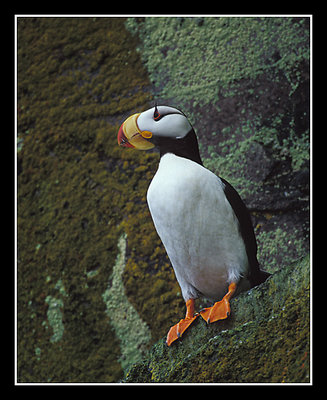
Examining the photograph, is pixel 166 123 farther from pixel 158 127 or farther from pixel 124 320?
pixel 124 320

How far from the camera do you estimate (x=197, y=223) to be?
1.10 metres

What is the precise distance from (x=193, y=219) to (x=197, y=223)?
0.04 ft

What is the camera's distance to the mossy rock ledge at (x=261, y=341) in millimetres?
947

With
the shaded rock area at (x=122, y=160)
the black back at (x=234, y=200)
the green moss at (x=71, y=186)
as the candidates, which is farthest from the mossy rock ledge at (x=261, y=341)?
the green moss at (x=71, y=186)

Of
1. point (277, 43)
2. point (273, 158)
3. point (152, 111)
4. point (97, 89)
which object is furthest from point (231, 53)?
point (152, 111)

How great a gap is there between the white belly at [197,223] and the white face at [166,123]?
0.06m

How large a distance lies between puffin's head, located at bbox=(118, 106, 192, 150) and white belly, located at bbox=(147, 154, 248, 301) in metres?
0.05

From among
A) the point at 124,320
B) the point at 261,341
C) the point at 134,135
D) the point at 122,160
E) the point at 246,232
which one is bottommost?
the point at 124,320

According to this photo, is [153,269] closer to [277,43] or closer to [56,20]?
[277,43]

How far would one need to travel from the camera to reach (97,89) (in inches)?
81.8

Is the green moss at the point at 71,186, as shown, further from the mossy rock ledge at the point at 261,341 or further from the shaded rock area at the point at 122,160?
the mossy rock ledge at the point at 261,341

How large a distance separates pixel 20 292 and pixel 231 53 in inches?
50.2

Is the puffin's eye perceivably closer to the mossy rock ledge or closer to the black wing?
the black wing

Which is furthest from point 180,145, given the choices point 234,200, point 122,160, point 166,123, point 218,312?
point 122,160
